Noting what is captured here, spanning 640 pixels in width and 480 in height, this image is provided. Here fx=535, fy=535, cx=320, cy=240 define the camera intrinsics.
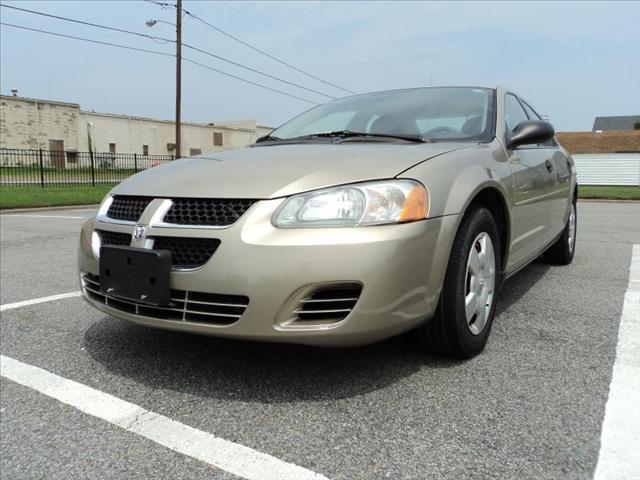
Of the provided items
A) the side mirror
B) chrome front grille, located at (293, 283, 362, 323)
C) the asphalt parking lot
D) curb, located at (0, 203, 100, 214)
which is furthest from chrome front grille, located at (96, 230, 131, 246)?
curb, located at (0, 203, 100, 214)

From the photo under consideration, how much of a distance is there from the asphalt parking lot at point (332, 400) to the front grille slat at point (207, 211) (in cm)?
71

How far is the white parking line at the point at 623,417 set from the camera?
1656mm

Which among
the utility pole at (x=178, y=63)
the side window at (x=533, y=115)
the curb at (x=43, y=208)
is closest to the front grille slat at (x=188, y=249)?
the side window at (x=533, y=115)

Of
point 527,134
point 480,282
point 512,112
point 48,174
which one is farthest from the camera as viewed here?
point 48,174

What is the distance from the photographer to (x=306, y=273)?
1.96m

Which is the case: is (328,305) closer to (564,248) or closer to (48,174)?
(564,248)

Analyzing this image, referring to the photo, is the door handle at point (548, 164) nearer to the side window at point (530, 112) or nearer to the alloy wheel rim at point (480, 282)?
the side window at point (530, 112)

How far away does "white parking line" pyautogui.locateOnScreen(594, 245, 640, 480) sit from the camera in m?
1.66

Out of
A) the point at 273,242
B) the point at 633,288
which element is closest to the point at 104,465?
the point at 273,242

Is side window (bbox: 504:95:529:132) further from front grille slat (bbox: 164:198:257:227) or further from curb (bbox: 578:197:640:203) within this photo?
curb (bbox: 578:197:640:203)

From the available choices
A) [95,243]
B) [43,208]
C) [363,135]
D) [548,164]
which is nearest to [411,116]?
[363,135]

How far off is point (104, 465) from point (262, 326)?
2.26 ft

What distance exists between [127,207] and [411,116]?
1759 mm

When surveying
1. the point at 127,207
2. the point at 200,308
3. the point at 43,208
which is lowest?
the point at 43,208
